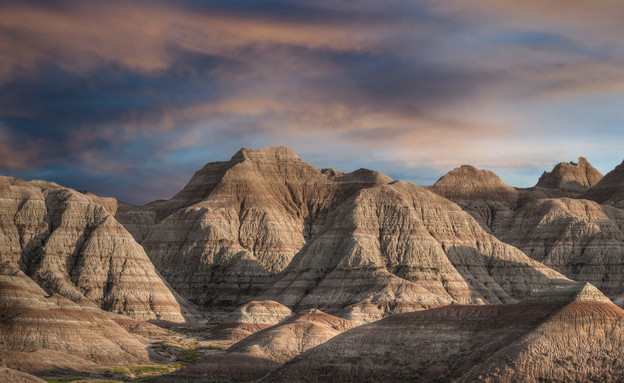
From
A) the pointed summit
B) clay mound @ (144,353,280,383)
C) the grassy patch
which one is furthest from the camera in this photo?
the grassy patch

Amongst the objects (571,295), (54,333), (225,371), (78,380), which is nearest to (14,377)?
(78,380)

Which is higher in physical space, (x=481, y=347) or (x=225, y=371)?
(x=481, y=347)

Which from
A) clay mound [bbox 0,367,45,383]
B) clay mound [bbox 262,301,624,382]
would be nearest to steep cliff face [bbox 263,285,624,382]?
clay mound [bbox 262,301,624,382]

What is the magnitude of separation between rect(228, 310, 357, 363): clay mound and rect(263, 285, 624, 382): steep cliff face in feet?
68.3

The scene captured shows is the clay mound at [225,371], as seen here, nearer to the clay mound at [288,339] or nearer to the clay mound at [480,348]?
the clay mound at [288,339]

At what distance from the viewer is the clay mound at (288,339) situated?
6417 inches

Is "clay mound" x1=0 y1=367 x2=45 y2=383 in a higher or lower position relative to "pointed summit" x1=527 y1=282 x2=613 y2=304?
lower

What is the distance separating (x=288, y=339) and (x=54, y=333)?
120 ft

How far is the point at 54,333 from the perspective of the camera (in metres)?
171

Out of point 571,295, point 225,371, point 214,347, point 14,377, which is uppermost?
point 571,295

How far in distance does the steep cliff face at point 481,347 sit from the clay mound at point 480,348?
0.11m

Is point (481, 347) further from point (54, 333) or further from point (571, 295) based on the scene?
point (54, 333)

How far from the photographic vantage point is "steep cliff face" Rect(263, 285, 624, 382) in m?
117

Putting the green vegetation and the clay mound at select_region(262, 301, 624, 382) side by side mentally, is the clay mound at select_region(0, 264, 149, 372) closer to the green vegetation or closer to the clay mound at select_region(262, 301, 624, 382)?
the green vegetation
